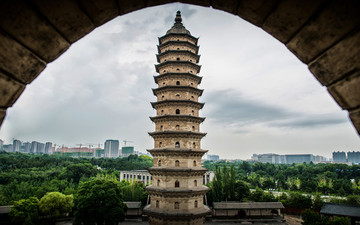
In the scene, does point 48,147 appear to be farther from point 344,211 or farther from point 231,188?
point 344,211

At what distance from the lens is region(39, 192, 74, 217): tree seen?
82.5ft

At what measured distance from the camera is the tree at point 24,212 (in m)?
22.4

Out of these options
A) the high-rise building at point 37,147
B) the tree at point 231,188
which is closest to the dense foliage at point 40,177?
the tree at point 231,188

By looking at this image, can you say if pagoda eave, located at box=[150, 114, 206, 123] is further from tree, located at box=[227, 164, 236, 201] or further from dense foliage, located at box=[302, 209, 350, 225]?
tree, located at box=[227, 164, 236, 201]

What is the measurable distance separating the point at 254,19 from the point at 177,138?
14008 mm

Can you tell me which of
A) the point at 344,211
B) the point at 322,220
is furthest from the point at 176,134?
the point at 344,211

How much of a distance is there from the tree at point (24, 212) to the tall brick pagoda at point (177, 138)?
1566cm

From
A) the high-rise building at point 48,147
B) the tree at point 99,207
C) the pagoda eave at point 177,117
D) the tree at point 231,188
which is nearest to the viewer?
the pagoda eave at point 177,117

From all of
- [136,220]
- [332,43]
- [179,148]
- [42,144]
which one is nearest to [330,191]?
[136,220]

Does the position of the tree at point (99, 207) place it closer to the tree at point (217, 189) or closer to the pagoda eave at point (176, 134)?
the pagoda eave at point (176, 134)

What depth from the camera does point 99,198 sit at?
19.6 meters

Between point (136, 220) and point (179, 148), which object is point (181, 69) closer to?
point (179, 148)

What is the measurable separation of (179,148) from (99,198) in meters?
9.69

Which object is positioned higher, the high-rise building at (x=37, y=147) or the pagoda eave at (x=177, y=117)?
the high-rise building at (x=37, y=147)
